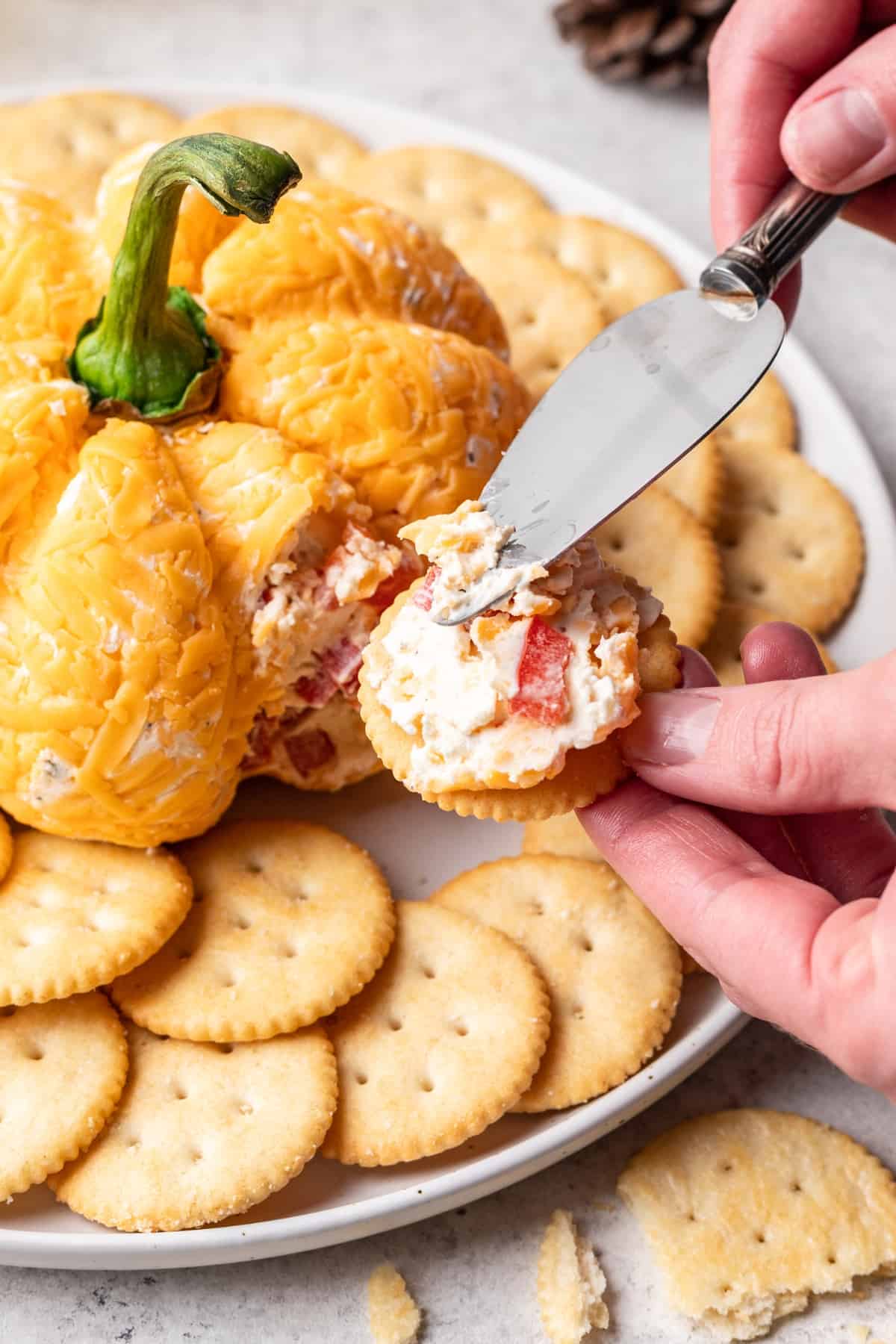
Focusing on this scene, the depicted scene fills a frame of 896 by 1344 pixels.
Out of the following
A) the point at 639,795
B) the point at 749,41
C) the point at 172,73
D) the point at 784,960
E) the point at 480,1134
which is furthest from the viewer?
the point at 172,73

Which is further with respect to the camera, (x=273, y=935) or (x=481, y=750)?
(x=273, y=935)

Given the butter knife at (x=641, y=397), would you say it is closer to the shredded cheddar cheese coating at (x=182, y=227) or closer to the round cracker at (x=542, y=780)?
the round cracker at (x=542, y=780)

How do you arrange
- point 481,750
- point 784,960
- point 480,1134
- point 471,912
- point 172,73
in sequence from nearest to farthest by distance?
point 784,960
point 481,750
point 480,1134
point 471,912
point 172,73

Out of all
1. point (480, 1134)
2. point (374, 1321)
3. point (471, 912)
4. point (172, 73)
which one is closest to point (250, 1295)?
point (374, 1321)

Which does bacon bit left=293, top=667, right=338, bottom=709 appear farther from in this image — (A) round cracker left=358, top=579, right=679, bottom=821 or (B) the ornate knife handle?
(B) the ornate knife handle

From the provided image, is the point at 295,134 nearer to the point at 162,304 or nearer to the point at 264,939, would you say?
the point at 162,304

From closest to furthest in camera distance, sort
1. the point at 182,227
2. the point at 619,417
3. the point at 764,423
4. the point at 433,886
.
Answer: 1. the point at 619,417
2. the point at 182,227
3. the point at 433,886
4. the point at 764,423

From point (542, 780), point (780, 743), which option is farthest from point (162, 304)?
point (780, 743)

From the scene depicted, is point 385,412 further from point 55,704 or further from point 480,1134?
point 480,1134
